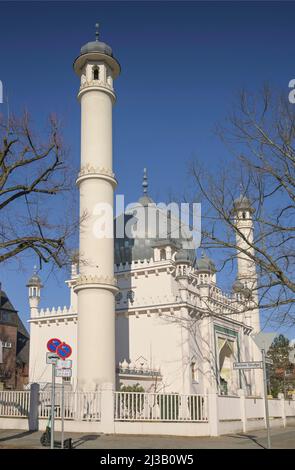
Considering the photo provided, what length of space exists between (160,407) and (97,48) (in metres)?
20.0

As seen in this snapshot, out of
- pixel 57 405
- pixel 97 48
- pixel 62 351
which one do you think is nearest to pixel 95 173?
pixel 97 48

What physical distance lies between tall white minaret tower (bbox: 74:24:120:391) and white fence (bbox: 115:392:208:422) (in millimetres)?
3853

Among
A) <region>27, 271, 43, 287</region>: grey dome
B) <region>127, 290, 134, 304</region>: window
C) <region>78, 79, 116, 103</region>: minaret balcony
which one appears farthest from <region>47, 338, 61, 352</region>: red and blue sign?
<region>27, 271, 43, 287</region>: grey dome

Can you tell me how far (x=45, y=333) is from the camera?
41469 mm

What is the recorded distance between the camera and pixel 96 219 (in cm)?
2905

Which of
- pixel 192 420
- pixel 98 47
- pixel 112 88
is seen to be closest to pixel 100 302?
pixel 192 420

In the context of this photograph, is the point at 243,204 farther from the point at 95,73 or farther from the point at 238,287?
the point at 95,73

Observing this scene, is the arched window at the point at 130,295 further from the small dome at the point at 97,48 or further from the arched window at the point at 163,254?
the small dome at the point at 97,48

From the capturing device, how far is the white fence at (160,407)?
806 inches

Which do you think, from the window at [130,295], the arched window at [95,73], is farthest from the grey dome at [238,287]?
the window at [130,295]

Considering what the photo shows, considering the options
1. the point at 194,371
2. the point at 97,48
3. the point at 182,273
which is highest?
the point at 97,48

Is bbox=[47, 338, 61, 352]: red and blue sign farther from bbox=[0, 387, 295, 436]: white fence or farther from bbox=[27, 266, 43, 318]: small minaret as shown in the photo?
bbox=[27, 266, 43, 318]: small minaret

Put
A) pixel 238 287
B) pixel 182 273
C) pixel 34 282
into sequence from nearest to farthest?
pixel 238 287 → pixel 182 273 → pixel 34 282

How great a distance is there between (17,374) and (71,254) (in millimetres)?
37377
